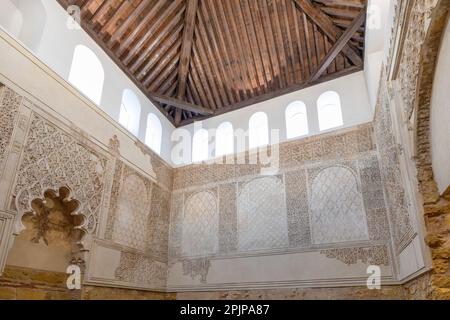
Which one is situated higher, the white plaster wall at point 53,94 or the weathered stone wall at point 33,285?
the white plaster wall at point 53,94

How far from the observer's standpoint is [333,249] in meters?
5.35

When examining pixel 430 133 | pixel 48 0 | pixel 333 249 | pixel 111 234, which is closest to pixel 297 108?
pixel 333 249

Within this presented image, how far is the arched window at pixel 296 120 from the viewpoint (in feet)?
22.0

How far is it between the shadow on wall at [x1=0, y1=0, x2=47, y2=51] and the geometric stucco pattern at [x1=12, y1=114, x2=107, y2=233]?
1.24 meters

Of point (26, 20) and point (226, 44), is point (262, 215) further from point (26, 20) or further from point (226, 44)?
point (26, 20)

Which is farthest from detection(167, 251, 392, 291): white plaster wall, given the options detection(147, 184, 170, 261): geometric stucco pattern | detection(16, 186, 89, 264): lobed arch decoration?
detection(16, 186, 89, 264): lobed arch decoration

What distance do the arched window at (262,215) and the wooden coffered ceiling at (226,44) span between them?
216 centimetres

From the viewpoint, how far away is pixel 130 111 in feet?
22.0

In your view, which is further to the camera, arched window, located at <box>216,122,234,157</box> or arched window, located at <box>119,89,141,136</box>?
arched window, located at <box>216,122,234,157</box>

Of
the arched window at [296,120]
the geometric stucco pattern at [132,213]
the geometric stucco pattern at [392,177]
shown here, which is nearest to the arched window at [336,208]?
the geometric stucco pattern at [392,177]

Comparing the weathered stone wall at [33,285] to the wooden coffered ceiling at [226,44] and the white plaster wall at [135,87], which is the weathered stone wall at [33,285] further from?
the wooden coffered ceiling at [226,44]

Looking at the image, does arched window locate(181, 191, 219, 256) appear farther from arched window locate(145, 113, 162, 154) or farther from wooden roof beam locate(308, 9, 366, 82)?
wooden roof beam locate(308, 9, 366, 82)

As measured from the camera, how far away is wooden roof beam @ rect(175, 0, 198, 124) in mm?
6355
